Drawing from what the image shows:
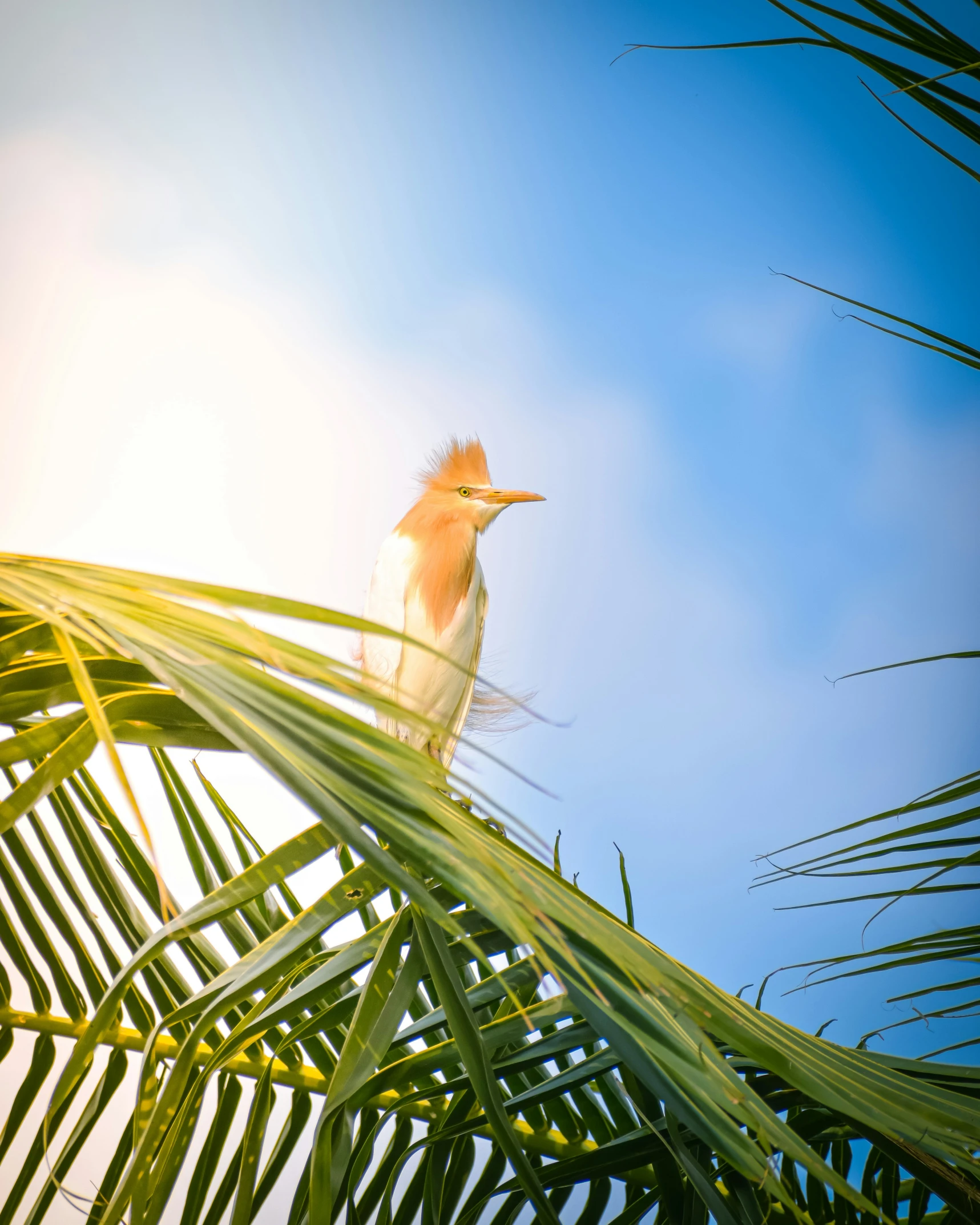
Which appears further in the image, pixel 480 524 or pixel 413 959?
pixel 480 524

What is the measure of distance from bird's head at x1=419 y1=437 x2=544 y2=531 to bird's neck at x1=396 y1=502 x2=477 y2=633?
1 centimetres

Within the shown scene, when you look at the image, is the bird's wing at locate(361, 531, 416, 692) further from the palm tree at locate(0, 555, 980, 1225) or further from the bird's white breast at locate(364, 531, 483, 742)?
the palm tree at locate(0, 555, 980, 1225)

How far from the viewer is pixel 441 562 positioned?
1.01 m

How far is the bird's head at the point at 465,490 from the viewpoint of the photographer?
104 cm

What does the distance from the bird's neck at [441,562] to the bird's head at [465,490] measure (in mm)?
14

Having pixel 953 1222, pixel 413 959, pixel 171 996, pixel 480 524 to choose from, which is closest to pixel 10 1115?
pixel 171 996

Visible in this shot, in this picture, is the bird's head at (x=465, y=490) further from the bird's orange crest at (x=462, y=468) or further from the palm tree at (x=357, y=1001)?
the palm tree at (x=357, y=1001)

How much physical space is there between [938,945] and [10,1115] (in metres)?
0.32

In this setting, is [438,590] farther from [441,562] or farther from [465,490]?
[465,490]

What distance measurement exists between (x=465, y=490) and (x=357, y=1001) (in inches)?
33.4

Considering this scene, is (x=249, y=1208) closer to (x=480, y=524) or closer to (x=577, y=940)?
(x=577, y=940)

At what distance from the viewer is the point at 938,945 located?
0.27 meters

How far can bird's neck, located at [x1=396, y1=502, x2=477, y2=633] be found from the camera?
1003 millimetres

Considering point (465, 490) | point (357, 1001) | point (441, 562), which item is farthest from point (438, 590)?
point (357, 1001)
